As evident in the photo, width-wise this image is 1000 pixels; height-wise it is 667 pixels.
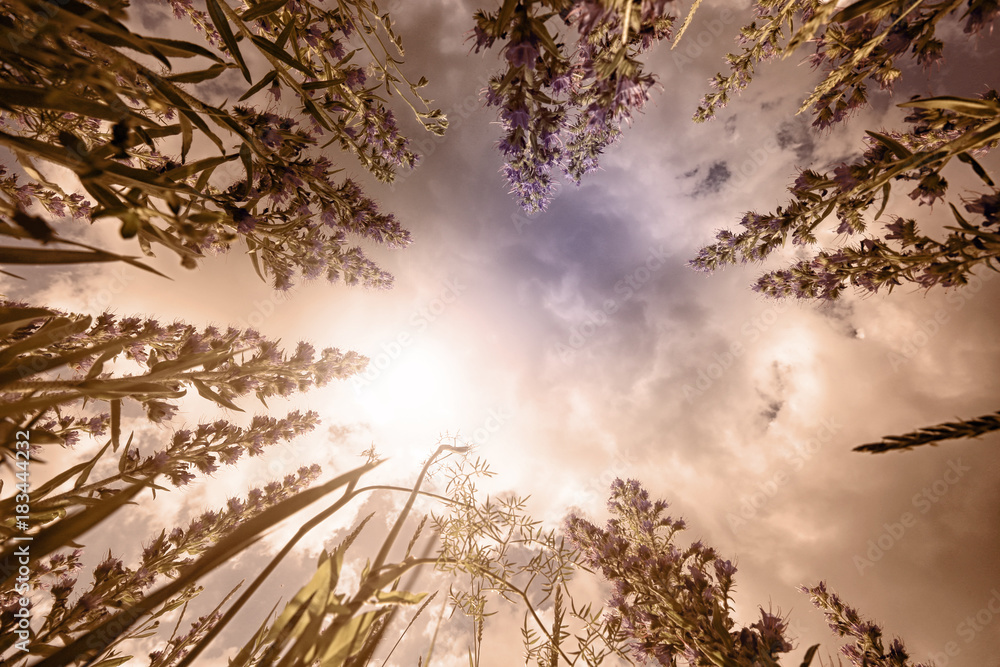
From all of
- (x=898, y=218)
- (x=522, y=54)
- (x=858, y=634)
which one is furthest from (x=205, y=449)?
(x=858, y=634)

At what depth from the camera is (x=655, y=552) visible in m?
1.64

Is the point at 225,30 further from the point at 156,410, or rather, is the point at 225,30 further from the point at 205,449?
the point at 205,449

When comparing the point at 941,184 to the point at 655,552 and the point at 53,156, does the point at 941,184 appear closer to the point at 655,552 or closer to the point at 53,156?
the point at 655,552

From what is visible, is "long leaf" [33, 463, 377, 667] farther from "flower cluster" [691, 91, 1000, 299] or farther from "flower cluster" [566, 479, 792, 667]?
"flower cluster" [691, 91, 1000, 299]

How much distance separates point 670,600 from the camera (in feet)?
3.75

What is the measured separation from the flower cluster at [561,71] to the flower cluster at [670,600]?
4.42 ft

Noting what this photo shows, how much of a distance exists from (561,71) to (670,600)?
1763mm

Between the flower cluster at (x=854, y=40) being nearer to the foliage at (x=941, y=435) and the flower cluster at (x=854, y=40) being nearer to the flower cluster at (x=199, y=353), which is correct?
the foliage at (x=941, y=435)

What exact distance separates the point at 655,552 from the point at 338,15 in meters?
2.86

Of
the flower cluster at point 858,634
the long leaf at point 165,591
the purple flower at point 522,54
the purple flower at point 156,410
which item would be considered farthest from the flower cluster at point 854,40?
the flower cluster at point 858,634

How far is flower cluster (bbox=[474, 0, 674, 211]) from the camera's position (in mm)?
634

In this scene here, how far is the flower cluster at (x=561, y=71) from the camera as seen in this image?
634mm

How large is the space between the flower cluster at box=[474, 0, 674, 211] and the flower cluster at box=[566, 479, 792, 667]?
1347 mm

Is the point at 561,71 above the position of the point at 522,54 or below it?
above
